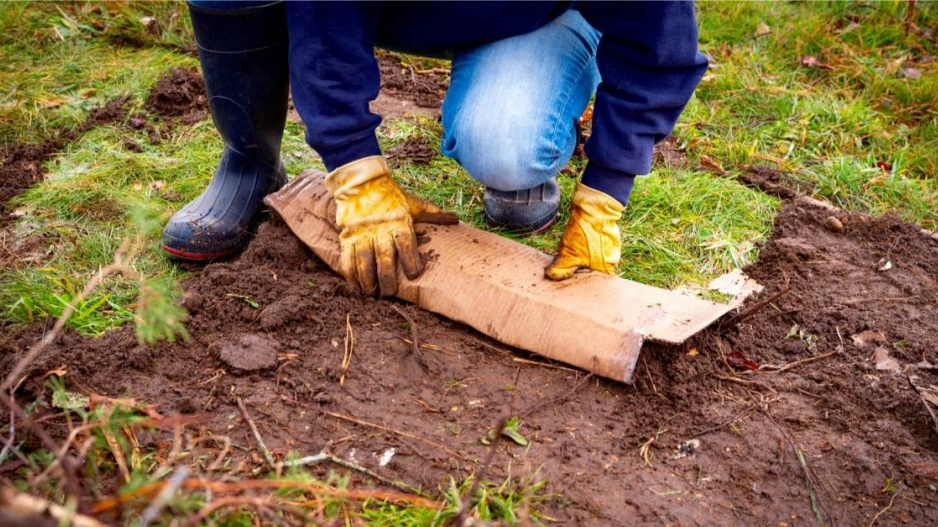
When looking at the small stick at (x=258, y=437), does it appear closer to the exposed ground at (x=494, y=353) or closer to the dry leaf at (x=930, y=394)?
the exposed ground at (x=494, y=353)

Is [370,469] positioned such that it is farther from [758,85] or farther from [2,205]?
[758,85]

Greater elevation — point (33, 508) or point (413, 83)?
point (33, 508)

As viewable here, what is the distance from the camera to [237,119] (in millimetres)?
2262

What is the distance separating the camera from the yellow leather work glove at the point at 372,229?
203 cm

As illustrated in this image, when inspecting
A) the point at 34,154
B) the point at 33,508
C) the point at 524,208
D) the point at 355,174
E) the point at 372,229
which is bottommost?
the point at 34,154

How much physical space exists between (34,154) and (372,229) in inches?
59.6

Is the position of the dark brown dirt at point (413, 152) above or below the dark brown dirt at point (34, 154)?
above

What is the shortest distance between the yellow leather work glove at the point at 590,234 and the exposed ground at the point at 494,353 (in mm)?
268

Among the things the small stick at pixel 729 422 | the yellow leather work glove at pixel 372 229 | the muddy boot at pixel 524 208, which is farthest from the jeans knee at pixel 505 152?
the small stick at pixel 729 422

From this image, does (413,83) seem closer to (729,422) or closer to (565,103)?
(565,103)

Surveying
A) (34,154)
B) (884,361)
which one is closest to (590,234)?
(884,361)

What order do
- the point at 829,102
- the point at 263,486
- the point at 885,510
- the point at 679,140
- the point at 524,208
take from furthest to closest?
the point at 829,102
the point at 679,140
the point at 524,208
the point at 885,510
the point at 263,486

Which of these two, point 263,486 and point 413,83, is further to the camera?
point 413,83

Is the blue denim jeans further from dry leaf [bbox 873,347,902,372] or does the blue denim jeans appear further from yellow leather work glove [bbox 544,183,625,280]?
dry leaf [bbox 873,347,902,372]
